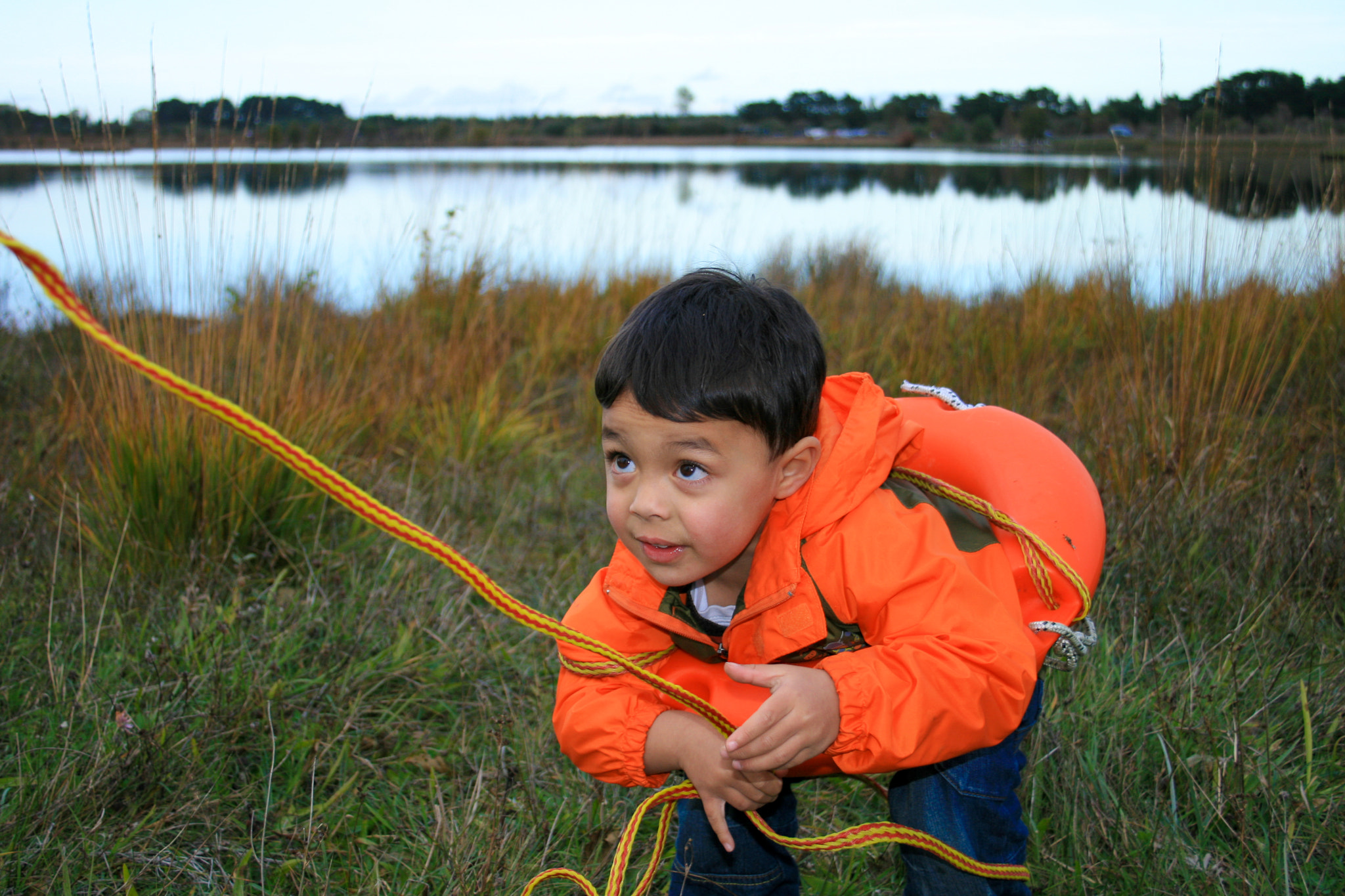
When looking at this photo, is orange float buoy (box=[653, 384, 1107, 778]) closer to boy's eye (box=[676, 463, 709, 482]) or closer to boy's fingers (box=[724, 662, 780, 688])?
boy's fingers (box=[724, 662, 780, 688])

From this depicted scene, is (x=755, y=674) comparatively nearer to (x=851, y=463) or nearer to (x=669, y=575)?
(x=669, y=575)

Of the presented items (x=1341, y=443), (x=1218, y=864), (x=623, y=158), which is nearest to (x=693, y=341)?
(x=1218, y=864)

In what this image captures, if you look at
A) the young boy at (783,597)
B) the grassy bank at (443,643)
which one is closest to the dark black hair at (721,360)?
the young boy at (783,597)

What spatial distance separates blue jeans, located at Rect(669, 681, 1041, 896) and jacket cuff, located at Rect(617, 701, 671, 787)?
241 millimetres

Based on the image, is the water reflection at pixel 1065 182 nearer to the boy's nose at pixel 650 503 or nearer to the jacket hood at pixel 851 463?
the jacket hood at pixel 851 463

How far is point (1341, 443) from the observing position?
336 centimetres

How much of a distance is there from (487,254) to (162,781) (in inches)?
177

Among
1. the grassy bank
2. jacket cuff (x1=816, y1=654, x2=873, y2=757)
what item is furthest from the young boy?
the grassy bank

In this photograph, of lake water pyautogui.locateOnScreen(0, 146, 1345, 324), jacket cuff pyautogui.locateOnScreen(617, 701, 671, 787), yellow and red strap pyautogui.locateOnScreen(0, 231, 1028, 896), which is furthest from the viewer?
lake water pyautogui.locateOnScreen(0, 146, 1345, 324)

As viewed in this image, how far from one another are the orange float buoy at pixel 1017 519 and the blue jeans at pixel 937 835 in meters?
0.18

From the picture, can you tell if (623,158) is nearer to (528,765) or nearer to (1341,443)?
(1341,443)

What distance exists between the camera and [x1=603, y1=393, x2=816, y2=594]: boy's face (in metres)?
1.40

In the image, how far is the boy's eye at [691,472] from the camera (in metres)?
1.43

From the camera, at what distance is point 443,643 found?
2.46 m
